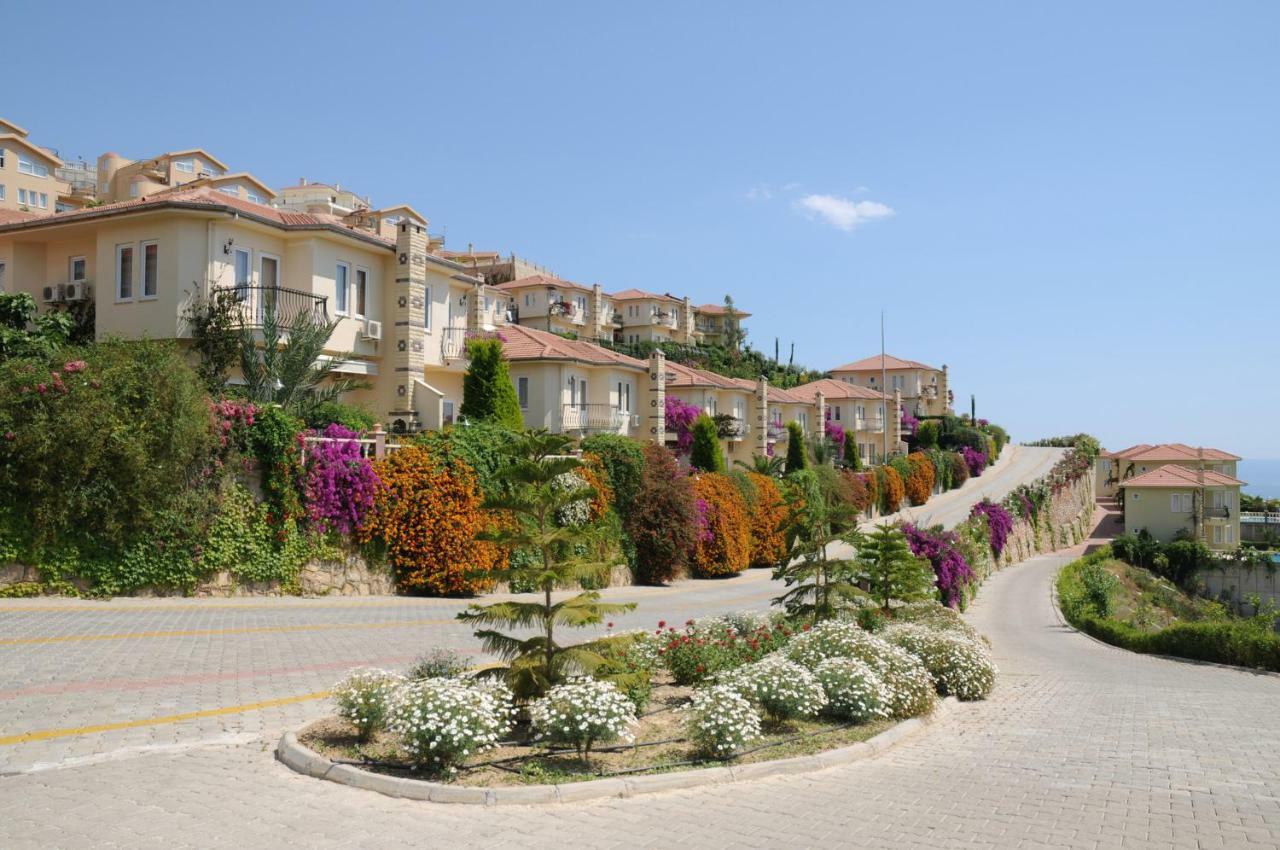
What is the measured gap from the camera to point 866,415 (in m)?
80.7

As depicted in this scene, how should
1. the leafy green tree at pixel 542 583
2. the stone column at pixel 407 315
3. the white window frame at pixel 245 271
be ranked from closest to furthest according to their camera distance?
the leafy green tree at pixel 542 583, the white window frame at pixel 245 271, the stone column at pixel 407 315

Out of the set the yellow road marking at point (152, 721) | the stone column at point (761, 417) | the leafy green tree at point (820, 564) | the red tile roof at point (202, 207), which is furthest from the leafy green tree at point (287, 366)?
the stone column at point (761, 417)

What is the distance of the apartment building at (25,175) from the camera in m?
69.4

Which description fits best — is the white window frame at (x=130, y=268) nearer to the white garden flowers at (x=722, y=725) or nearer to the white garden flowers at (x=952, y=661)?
the white garden flowers at (x=952, y=661)

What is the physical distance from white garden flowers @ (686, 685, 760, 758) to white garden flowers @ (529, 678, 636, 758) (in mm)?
699

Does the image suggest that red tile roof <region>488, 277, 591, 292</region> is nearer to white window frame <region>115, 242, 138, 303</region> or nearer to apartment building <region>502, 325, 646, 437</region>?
apartment building <region>502, 325, 646, 437</region>

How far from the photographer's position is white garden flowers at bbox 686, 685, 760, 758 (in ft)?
27.8

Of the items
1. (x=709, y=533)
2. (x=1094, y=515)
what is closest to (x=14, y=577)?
(x=709, y=533)

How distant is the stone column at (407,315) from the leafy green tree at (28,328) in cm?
889

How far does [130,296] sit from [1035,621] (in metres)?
32.2

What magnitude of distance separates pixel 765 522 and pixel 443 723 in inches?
1187

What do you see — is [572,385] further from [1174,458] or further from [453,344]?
[1174,458]

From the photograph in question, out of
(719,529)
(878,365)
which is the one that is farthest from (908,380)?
(719,529)

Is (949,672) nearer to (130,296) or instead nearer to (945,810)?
(945,810)
